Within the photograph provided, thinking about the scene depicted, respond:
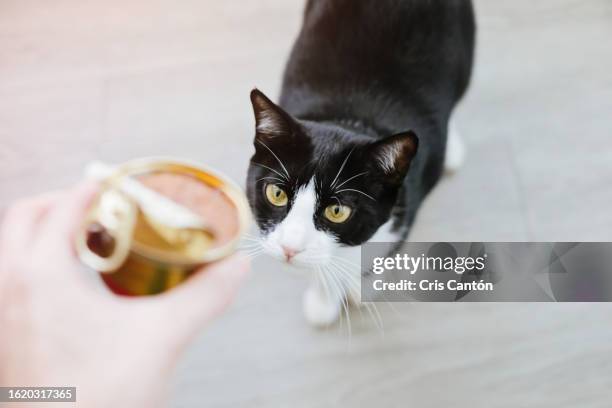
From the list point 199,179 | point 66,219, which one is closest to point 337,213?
point 199,179

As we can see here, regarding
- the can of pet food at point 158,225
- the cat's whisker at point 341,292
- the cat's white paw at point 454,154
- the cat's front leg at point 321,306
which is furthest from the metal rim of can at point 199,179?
the cat's white paw at point 454,154

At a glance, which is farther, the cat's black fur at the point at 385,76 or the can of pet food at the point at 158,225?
the cat's black fur at the point at 385,76

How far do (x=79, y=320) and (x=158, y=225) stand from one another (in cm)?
11

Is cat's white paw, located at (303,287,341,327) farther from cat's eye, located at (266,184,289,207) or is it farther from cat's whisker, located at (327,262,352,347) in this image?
cat's eye, located at (266,184,289,207)

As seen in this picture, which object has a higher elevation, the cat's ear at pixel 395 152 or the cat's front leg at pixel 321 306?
the cat's ear at pixel 395 152

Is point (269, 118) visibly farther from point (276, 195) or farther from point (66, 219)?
point (66, 219)

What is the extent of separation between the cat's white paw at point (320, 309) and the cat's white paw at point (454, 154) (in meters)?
0.39

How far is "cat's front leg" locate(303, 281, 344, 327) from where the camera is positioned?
110 centimetres

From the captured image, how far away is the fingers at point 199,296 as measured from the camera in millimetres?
540

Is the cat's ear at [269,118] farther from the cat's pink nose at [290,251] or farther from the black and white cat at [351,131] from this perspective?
the cat's pink nose at [290,251]

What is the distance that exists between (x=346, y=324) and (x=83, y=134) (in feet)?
2.38

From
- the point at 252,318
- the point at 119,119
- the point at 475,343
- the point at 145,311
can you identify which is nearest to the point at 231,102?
the point at 119,119

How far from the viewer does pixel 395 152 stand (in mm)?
762

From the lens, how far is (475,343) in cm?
113
